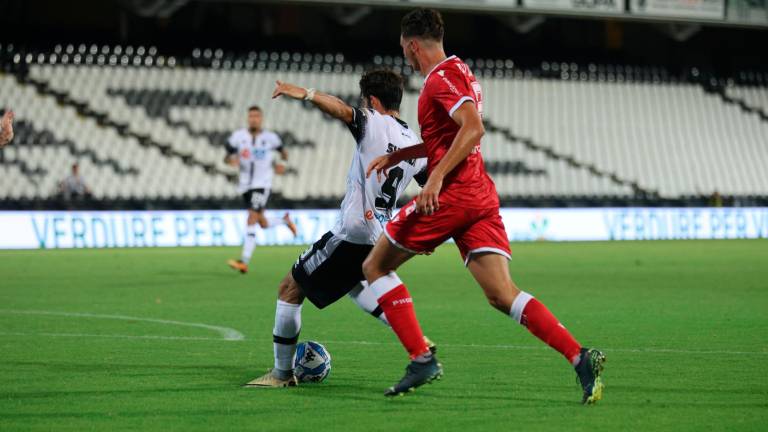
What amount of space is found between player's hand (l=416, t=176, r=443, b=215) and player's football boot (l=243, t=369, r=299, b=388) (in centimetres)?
160

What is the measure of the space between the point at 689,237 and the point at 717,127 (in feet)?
22.7

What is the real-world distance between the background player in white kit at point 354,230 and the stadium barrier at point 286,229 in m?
18.5

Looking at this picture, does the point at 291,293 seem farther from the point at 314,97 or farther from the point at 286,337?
the point at 314,97

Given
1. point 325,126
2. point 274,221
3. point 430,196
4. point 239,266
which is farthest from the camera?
point 325,126

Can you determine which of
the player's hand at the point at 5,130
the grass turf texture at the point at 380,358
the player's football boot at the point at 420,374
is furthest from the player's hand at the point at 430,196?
the player's hand at the point at 5,130

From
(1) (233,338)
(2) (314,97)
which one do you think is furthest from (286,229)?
(2) (314,97)

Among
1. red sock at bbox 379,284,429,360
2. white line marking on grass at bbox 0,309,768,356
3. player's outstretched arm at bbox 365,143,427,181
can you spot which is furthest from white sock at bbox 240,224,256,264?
red sock at bbox 379,284,429,360

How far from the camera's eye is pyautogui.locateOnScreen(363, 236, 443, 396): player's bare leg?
6586 millimetres

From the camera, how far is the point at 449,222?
6496 mm

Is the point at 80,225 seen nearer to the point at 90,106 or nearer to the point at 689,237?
the point at 90,106

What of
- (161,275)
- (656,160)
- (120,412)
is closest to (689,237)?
Answer: (656,160)

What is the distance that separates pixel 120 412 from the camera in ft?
20.5

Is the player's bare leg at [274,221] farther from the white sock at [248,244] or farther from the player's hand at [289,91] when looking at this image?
the player's hand at [289,91]

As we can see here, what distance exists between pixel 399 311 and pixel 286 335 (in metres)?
0.87
